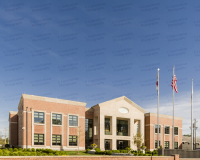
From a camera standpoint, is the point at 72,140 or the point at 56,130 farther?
the point at 72,140

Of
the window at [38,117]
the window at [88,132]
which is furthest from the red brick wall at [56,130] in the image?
the window at [88,132]

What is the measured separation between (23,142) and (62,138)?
697 centimetres

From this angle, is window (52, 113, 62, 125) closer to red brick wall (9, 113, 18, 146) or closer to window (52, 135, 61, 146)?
window (52, 135, 61, 146)

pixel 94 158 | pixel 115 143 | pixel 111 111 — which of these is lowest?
pixel 115 143

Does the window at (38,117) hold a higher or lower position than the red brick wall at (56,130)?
higher

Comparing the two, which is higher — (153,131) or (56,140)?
(56,140)

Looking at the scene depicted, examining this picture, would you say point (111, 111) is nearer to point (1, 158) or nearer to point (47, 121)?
point (47, 121)

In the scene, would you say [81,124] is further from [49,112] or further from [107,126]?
[107,126]

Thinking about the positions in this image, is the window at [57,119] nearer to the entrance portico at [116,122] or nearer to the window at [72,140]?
the window at [72,140]

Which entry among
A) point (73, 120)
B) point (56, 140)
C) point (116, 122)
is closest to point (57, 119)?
point (73, 120)

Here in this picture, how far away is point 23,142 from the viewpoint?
38.3 metres

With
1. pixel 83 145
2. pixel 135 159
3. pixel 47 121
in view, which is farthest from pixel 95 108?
pixel 135 159

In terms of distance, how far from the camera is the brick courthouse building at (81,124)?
128 ft

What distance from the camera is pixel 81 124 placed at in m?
44.0
